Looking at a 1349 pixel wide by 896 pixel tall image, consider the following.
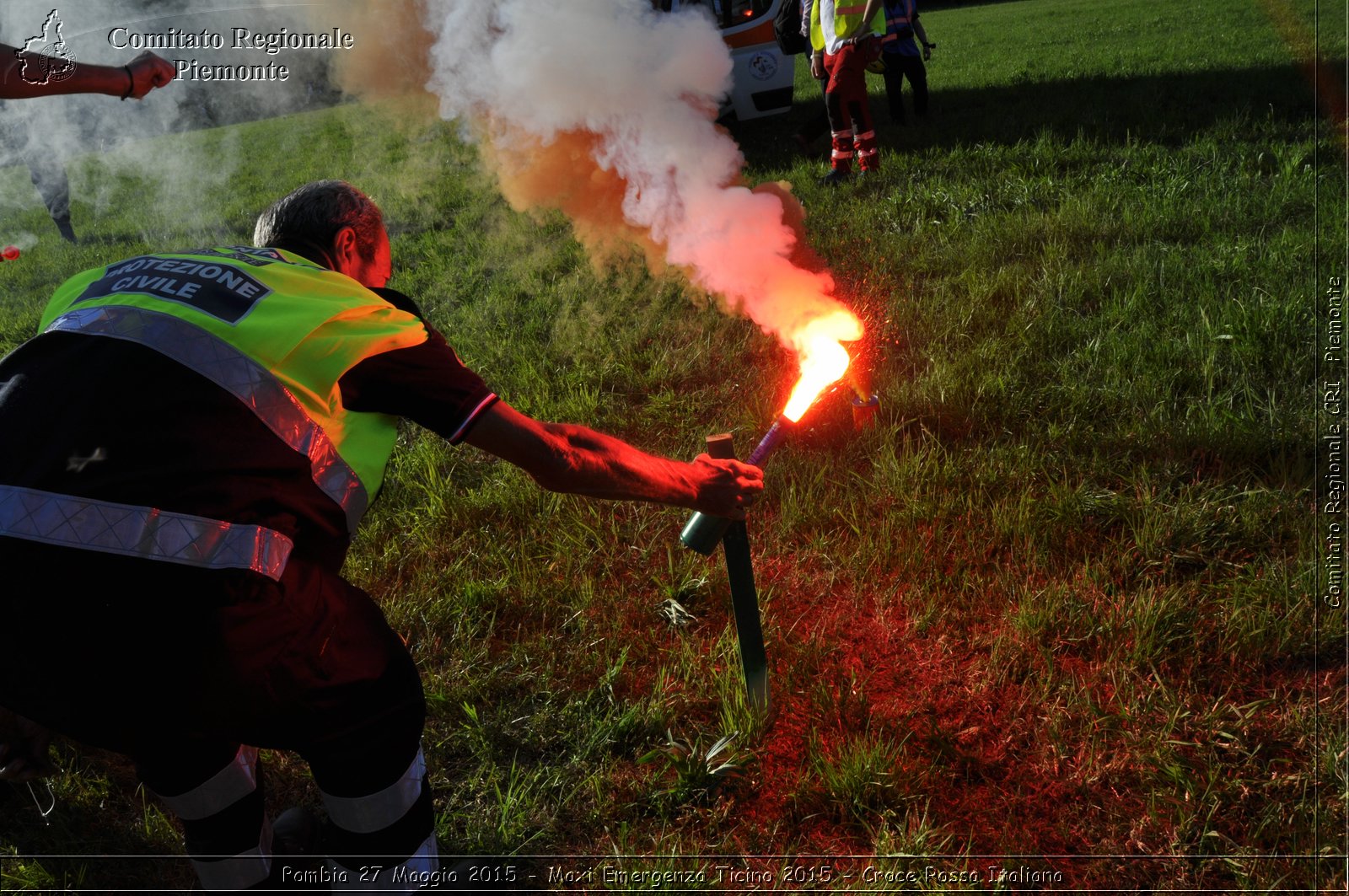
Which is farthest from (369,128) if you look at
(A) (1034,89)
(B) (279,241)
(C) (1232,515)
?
(C) (1232,515)

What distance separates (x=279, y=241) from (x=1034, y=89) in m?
10.9

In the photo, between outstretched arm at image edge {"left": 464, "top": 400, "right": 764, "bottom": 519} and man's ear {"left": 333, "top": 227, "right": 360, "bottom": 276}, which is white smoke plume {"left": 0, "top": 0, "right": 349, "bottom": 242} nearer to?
man's ear {"left": 333, "top": 227, "right": 360, "bottom": 276}

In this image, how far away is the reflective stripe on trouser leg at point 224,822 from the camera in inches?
82.1

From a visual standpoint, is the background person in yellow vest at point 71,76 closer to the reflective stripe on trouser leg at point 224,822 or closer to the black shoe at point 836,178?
the reflective stripe on trouser leg at point 224,822

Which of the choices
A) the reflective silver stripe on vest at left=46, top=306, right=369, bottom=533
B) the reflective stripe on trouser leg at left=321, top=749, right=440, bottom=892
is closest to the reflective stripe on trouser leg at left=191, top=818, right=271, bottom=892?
the reflective stripe on trouser leg at left=321, top=749, right=440, bottom=892

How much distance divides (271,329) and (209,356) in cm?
12

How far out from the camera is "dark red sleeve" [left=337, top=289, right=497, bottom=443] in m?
1.89

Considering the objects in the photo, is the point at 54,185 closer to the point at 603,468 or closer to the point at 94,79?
the point at 94,79

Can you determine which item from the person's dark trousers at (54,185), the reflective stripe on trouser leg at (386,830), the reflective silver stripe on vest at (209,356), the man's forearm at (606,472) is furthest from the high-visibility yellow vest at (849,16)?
the person's dark trousers at (54,185)

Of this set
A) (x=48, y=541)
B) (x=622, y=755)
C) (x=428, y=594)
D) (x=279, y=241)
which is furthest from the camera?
(x=428, y=594)

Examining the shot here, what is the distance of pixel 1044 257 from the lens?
16.9 feet

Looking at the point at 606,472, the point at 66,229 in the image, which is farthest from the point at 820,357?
the point at 66,229

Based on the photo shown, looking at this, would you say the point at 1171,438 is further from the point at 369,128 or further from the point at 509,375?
the point at 369,128

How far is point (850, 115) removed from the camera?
789 centimetres
